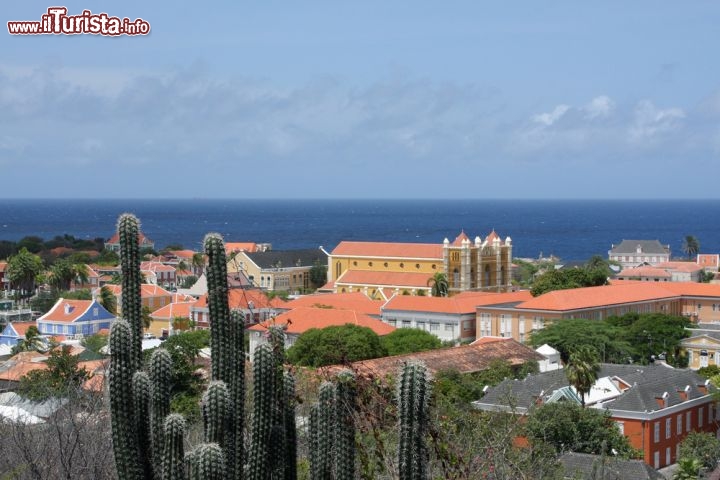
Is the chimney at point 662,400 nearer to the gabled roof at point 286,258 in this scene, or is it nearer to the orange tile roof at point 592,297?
the orange tile roof at point 592,297

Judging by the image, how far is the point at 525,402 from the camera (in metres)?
37.3

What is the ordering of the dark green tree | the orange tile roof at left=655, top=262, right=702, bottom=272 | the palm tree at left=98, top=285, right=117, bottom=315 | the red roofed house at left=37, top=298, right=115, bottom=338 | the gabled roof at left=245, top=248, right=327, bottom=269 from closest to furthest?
the dark green tree, the red roofed house at left=37, top=298, right=115, bottom=338, the palm tree at left=98, top=285, right=117, bottom=315, the gabled roof at left=245, top=248, right=327, bottom=269, the orange tile roof at left=655, top=262, right=702, bottom=272

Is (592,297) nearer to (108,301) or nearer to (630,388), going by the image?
(630,388)

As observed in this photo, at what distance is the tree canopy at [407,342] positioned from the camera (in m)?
55.0

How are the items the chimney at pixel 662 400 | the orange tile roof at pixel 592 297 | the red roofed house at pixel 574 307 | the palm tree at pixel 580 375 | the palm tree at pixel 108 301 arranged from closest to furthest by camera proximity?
the palm tree at pixel 580 375, the chimney at pixel 662 400, the red roofed house at pixel 574 307, the orange tile roof at pixel 592 297, the palm tree at pixel 108 301

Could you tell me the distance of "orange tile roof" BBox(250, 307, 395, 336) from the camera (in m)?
60.7

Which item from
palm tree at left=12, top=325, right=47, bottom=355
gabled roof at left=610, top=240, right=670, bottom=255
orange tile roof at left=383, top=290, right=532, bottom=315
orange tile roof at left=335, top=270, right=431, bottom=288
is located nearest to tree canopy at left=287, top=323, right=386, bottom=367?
palm tree at left=12, top=325, right=47, bottom=355

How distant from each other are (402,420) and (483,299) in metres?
58.5

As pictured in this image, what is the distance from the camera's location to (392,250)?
90125mm

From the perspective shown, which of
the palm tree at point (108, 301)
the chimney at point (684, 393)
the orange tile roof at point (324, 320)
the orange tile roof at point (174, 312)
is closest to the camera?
the chimney at point (684, 393)

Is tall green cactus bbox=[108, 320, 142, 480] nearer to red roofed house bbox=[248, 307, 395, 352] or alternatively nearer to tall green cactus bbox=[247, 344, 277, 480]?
tall green cactus bbox=[247, 344, 277, 480]

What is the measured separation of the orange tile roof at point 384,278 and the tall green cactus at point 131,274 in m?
70.7

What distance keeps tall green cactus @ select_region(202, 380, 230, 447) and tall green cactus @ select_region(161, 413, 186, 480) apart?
37 cm

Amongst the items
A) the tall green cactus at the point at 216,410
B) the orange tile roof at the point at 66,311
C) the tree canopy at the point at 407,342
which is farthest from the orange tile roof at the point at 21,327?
the tall green cactus at the point at 216,410
